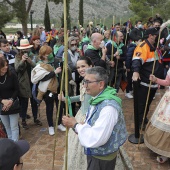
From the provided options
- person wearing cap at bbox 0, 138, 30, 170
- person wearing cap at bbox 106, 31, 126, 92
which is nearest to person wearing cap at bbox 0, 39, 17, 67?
person wearing cap at bbox 106, 31, 126, 92

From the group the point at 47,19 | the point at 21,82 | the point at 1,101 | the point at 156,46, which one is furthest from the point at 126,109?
the point at 47,19

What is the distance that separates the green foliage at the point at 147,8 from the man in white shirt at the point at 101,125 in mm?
29502

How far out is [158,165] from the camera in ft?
13.6

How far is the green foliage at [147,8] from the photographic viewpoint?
105 feet

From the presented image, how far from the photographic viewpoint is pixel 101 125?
2.31 metres

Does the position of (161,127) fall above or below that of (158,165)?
above

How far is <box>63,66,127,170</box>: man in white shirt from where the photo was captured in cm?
233

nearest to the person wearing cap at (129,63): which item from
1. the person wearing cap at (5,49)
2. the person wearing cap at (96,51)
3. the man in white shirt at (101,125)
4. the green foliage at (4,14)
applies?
the person wearing cap at (96,51)

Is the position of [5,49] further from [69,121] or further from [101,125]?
[101,125]

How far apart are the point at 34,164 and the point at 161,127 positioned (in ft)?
7.20

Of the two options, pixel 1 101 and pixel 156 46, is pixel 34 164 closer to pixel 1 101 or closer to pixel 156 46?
pixel 1 101

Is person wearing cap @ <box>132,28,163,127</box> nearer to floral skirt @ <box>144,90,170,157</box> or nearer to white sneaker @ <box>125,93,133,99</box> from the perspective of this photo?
floral skirt @ <box>144,90,170,157</box>

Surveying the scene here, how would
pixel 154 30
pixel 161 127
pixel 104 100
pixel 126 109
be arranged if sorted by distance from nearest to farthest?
1. pixel 104 100
2. pixel 161 127
3. pixel 154 30
4. pixel 126 109

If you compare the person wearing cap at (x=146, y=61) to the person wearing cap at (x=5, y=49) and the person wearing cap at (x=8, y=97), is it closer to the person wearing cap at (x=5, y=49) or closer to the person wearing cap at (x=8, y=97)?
the person wearing cap at (x=8, y=97)
